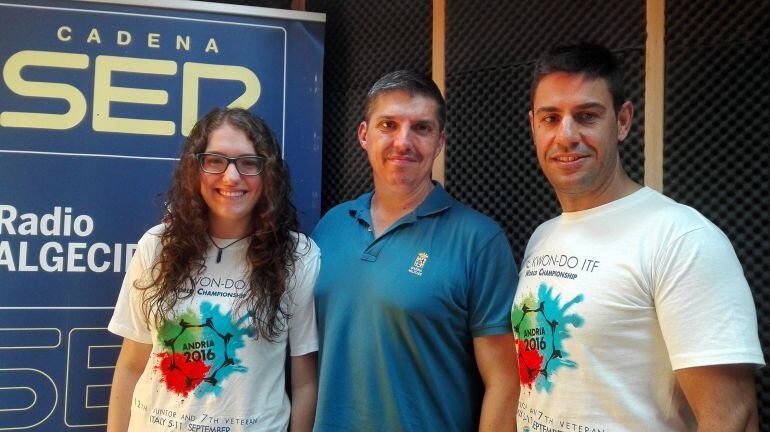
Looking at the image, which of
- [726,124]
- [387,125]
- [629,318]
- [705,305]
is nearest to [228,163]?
[387,125]

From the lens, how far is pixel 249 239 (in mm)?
2221

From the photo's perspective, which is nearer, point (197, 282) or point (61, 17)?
point (197, 282)

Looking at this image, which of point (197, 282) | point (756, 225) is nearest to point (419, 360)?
point (197, 282)

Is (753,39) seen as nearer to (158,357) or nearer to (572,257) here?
(572,257)

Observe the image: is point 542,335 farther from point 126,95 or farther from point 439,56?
point 126,95

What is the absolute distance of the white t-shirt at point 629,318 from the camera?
155 centimetres

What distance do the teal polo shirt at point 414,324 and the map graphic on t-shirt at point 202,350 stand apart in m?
0.28

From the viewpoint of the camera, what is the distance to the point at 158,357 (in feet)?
6.89

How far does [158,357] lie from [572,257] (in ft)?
4.02

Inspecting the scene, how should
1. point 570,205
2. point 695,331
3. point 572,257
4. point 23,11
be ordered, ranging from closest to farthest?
point 695,331
point 572,257
point 570,205
point 23,11

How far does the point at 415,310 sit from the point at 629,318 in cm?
60

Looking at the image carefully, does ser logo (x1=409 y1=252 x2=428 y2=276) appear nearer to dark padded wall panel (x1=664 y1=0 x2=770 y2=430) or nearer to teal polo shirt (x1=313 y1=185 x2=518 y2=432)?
teal polo shirt (x1=313 y1=185 x2=518 y2=432)

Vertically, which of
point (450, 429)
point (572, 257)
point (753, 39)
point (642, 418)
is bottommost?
point (450, 429)

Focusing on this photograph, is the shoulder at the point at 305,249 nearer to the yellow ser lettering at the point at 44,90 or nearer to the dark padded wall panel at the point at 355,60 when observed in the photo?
the dark padded wall panel at the point at 355,60
